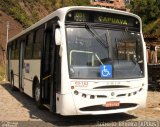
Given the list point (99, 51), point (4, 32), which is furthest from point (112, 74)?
point (4, 32)

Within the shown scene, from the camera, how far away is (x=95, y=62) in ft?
31.0

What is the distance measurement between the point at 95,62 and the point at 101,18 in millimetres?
1336

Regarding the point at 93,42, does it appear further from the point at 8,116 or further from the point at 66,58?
the point at 8,116

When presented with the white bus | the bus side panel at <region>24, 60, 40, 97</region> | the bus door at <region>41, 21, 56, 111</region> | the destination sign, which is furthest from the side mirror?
the bus side panel at <region>24, 60, 40, 97</region>

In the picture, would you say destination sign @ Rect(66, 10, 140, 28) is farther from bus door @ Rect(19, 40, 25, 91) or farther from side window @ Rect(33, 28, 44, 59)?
bus door @ Rect(19, 40, 25, 91)

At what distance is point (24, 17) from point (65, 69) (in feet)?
125

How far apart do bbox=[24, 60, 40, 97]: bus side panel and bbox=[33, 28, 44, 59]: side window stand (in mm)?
239

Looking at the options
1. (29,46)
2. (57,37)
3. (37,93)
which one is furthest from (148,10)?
(57,37)

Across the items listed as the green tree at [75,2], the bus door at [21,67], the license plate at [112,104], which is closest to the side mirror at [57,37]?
the license plate at [112,104]

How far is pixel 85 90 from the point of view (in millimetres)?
9156

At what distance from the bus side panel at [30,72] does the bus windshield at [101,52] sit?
114 inches

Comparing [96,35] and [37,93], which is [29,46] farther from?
[96,35]

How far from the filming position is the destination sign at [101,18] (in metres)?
9.66

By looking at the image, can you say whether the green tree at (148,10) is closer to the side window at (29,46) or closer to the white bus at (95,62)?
the side window at (29,46)
